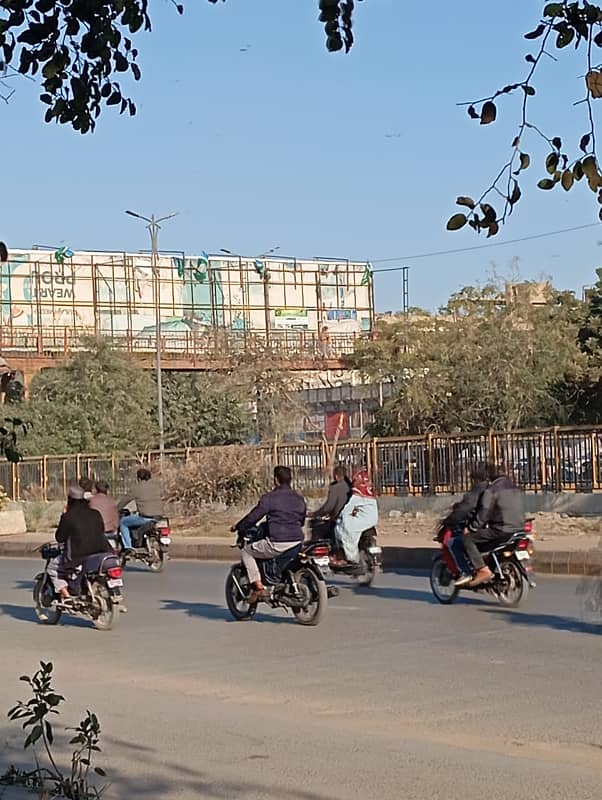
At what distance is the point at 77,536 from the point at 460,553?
4339 millimetres

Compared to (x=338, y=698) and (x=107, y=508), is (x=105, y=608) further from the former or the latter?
(x=338, y=698)

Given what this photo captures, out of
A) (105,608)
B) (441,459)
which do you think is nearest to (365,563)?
(105,608)

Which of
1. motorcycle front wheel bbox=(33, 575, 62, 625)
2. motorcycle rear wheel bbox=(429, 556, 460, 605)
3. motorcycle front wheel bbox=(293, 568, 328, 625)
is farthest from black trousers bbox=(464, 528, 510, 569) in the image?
motorcycle front wheel bbox=(33, 575, 62, 625)

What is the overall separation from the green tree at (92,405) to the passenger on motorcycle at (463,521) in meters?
33.4

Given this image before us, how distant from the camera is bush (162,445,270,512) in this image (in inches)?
1372

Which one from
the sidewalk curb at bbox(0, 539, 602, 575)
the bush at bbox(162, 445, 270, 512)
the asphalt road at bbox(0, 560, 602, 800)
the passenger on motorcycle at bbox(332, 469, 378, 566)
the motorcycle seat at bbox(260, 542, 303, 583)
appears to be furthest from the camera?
the bush at bbox(162, 445, 270, 512)

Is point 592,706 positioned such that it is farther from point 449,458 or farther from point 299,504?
point 449,458

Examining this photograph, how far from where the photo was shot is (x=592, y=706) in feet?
30.6

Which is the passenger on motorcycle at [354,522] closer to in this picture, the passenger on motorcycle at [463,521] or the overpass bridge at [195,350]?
the passenger on motorcycle at [463,521]

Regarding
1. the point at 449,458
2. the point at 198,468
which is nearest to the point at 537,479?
the point at 449,458

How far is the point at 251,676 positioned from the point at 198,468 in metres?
23.9

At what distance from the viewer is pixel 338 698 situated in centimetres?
998

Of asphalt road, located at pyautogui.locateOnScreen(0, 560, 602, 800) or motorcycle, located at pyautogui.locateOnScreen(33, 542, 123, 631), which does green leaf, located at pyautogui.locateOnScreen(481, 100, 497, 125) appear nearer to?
asphalt road, located at pyautogui.locateOnScreen(0, 560, 602, 800)

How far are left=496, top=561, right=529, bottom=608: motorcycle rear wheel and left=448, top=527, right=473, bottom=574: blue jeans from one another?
0.41m
